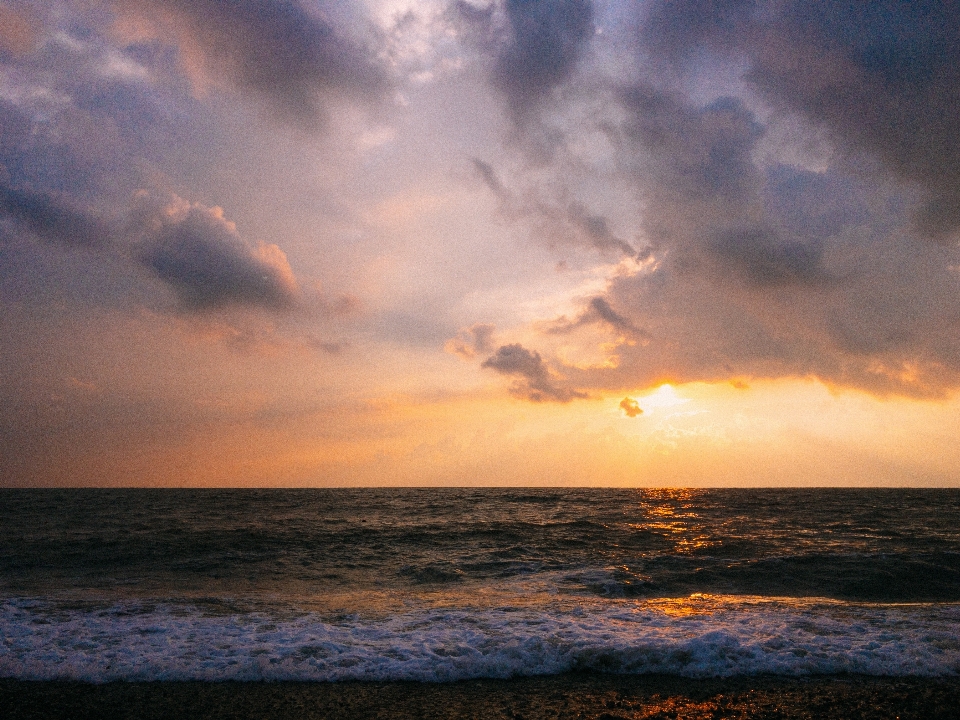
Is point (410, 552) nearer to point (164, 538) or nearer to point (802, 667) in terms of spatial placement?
point (164, 538)

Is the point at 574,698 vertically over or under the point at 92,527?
over

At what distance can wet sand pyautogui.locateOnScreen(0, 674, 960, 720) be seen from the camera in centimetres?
689

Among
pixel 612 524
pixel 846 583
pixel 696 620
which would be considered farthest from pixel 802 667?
pixel 612 524

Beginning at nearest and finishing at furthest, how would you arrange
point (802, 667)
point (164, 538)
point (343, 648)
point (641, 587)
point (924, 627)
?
point (802, 667) → point (343, 648) → point (924, 627) → point (641, 587) → point (164, 538)

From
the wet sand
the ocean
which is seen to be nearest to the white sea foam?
the ocean

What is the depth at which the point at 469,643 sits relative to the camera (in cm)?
936

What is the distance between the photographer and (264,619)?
11.1 meters

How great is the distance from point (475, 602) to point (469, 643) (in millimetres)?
3969

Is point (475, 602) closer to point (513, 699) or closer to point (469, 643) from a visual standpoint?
point (469, 643)

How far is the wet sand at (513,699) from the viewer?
6895mm

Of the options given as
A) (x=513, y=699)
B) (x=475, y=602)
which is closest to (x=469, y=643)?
(x=513, y=699)

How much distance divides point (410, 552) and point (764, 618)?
1401 cm

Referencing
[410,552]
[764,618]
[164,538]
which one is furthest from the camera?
[164,538]

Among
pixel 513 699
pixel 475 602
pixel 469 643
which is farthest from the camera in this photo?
pixel 475 602
